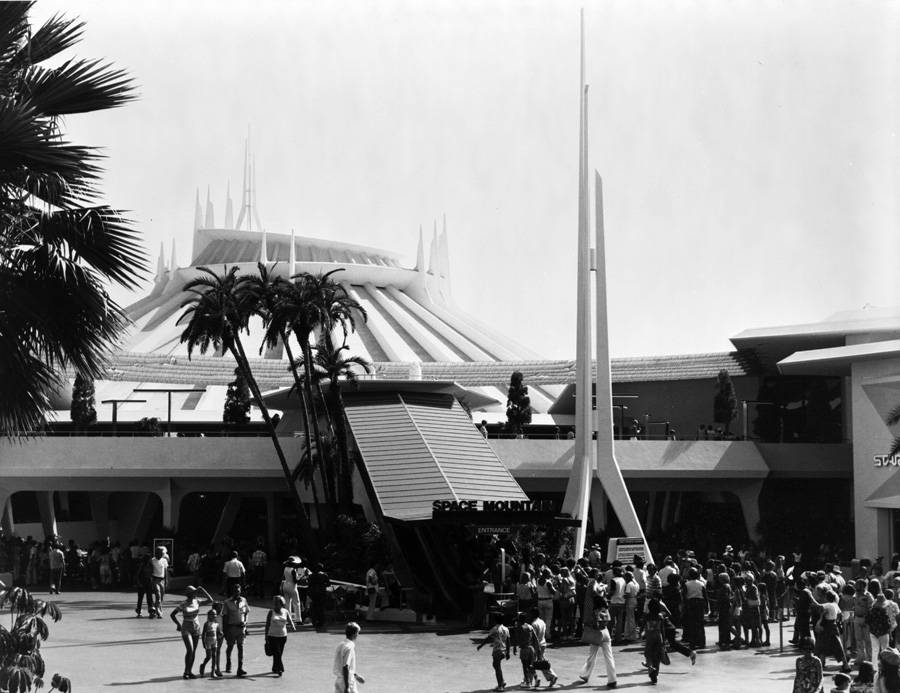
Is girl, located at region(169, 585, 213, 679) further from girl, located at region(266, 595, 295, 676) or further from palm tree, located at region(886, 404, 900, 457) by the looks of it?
palm tree, located at region(886, 404, 900, 457)

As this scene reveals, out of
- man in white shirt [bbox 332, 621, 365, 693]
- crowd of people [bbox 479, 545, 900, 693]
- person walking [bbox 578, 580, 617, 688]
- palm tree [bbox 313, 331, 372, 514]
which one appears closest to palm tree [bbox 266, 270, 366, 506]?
palm tree [bbox 313, 331, 372, 514]

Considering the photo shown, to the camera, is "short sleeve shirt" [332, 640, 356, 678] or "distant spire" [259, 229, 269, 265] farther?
"distant spire" [259, 229, 269, 265]

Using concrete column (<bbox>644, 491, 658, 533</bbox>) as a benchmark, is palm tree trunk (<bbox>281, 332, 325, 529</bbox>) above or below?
above

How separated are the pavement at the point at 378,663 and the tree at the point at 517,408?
573 inches

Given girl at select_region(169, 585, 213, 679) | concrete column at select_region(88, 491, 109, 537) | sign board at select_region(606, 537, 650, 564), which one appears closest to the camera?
girl at select_region(169, 585, 213, 679)

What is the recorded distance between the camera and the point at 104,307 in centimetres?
998

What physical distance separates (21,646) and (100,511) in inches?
1263

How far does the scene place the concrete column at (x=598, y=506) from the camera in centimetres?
3428

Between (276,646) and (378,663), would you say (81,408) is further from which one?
(276,646)

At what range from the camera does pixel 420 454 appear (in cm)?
2811

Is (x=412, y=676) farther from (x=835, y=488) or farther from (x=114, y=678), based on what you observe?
(x=835, y=488)

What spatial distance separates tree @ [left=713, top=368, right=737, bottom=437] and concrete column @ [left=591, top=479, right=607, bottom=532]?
4.65m

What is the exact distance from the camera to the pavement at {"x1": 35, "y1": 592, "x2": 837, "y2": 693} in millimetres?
15656

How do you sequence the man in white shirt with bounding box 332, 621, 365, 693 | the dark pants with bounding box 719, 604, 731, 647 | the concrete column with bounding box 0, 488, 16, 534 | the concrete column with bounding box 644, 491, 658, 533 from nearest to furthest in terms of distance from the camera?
1. the man in white shirt with bounding box 332, 621, 365, 693
2. the dark pants with bounding box 719, 604, 731, 647
3. the concrete column with bounding box 0, 488, 16, 534
4. the concrete column with bounding box 644, 491, 658, 533
